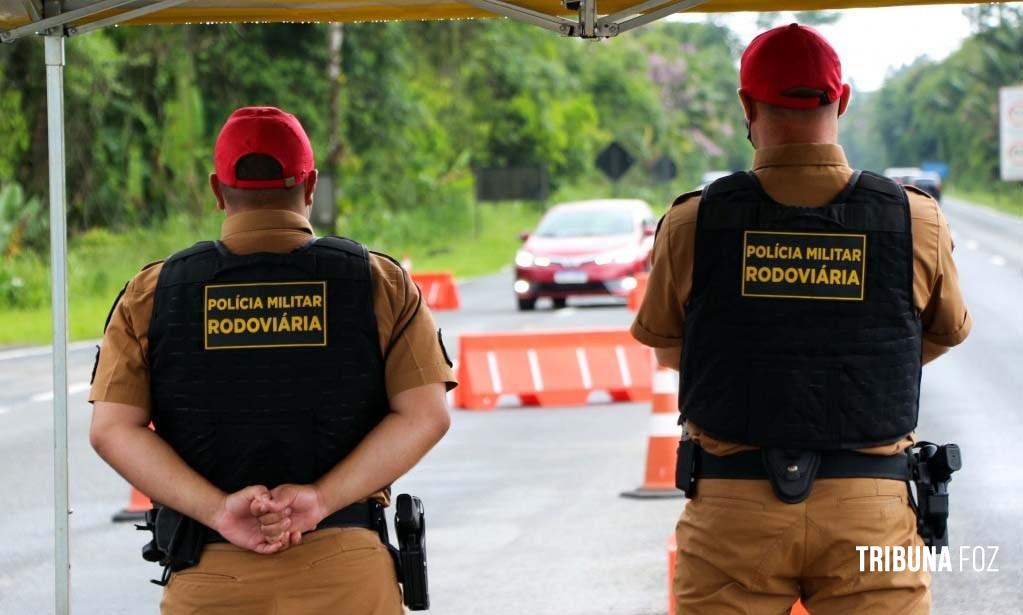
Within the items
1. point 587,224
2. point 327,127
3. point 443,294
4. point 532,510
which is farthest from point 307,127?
point 532,510

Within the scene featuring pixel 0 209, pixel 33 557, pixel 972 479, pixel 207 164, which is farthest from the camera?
pixel 207 164

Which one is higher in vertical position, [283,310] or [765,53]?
[765,53]

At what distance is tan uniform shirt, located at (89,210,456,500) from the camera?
3.80 meters

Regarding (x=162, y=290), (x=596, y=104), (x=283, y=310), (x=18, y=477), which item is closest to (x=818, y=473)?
(x=283, y=310)

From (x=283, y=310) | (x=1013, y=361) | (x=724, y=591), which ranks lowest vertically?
(x=1013, y=361)

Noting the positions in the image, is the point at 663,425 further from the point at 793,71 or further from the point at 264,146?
the point at 264,146

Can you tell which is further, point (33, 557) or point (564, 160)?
point (564, 160)

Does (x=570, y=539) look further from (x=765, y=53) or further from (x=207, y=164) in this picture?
(x=207, y=164)

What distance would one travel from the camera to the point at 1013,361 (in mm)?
19109

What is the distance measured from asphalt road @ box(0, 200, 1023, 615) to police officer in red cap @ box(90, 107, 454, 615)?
3.80 metres

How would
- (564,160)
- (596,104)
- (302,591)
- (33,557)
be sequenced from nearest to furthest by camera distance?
1. (302,591)
2. (33,557)
3. (564,160)
4. (596,104)

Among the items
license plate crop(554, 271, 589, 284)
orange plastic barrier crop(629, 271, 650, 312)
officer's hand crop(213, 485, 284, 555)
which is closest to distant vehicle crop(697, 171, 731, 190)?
officer's hand crop(213, 485, 284, 555)

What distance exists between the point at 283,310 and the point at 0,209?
25226 millimetres

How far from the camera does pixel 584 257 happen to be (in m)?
26.1
